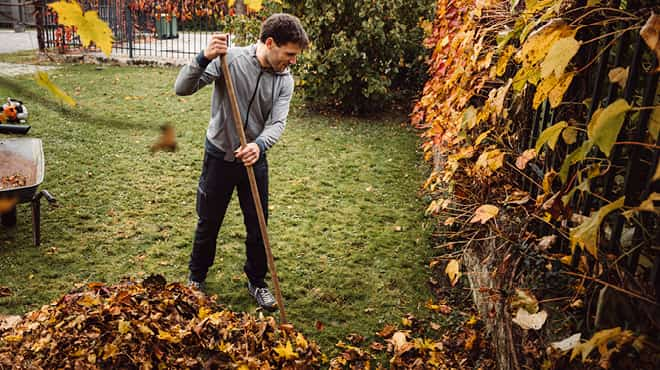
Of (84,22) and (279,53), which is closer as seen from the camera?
(84,22)

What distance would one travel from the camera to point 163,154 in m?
6.74

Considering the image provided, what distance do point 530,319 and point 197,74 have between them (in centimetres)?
232

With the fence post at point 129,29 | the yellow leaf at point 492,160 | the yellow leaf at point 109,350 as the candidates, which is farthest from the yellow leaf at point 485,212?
the fence post at point 129,29

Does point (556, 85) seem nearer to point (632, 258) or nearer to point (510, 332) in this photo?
point (632, 258)

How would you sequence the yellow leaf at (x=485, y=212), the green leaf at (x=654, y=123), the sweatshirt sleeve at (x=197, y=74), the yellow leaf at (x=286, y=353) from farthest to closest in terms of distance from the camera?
1. the sweatshirt sleeve at (x=197, y=74)
2. the yellow leaf at (x=286, y=353)
3. the yellow leaf at (x=485, y=212)
4. the green leaf at (x=654, y=123)

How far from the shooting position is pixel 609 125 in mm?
1430

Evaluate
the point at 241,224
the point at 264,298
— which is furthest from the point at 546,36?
the point at 241,224

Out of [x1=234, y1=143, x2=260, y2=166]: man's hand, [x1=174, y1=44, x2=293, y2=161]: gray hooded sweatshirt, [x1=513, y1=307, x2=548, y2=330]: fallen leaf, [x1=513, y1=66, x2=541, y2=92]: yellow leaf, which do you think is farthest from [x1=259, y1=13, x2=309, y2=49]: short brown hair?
[x1=513, y1=307, x2=548, y2=330]: fallen leaf

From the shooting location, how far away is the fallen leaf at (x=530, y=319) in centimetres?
196

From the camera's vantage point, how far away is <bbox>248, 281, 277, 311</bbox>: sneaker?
3.77m

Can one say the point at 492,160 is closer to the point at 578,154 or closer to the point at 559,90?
the point at 559,90

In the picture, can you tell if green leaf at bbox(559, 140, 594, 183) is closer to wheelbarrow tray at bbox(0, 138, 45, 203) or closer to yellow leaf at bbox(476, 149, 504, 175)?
yellow leaf at bbox(476, 149, 504, 175)

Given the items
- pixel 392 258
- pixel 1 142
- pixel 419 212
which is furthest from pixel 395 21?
pixel 1 142

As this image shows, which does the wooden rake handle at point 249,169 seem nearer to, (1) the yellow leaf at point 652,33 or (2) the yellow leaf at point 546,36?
(2) the yellow leaf at point 546,36
